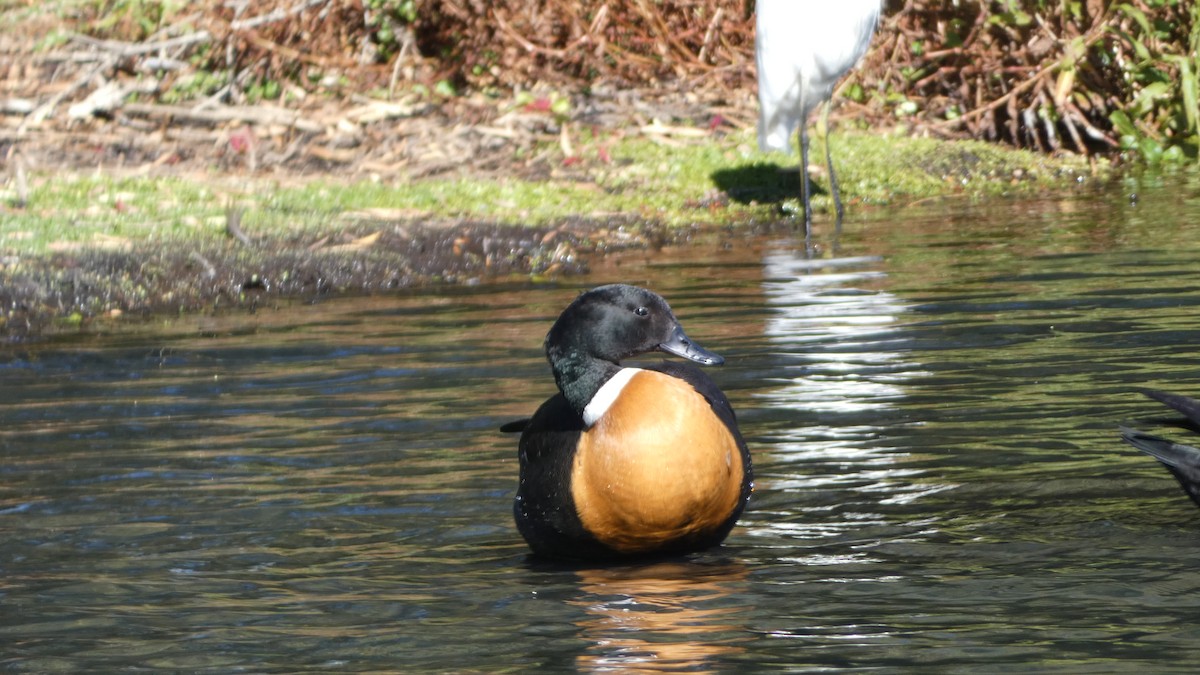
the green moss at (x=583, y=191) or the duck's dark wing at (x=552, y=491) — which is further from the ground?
the green moss at (x=583, y=191)

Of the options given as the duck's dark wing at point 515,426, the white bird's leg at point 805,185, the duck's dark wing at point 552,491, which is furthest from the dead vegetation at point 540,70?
the duck's dark wing at point 552,491

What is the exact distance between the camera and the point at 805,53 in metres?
12.7

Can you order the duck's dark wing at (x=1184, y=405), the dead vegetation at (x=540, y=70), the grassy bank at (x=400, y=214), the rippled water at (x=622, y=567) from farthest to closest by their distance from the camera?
the dead vegetation at (x=540, y=70) → the grassy bank at (x=400, y=214) → the duck's dark wing at (x=1184, y=405) → the rippled water at (x=622, y=567)

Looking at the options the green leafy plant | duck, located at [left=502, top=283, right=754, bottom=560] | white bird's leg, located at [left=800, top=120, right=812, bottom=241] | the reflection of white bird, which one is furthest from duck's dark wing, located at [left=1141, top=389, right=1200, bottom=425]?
the green leafy plant

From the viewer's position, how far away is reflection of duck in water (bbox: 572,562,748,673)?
4.14m

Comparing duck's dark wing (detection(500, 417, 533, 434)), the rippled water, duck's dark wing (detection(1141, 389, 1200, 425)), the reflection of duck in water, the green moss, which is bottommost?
the reflection of duck in water

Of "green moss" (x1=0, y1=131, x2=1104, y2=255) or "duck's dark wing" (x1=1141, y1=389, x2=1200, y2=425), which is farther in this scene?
"green moss" (x1=0, y1=131, x2=1104, y2=255)

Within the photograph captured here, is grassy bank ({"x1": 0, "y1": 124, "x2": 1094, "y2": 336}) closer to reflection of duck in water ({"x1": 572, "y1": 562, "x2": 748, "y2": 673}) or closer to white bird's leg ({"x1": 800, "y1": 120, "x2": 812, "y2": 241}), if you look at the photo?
white bird's leg ({"x1": 800, "y1": 120, "x2": 812, "y2": 241})

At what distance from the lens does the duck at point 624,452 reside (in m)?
4.67

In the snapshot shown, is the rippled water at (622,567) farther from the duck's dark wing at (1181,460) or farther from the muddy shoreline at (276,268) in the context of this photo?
the muddy shoreline at (276,268)

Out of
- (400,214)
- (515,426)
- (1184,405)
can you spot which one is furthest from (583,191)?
(1184,405)

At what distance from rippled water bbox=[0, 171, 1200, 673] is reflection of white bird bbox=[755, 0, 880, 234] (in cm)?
290

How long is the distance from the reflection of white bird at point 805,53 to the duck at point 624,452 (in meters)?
7.34

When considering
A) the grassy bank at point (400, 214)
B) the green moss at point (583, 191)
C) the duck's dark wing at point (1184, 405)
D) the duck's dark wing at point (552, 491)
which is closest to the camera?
the duck's dark wing at point (1184, 405)
